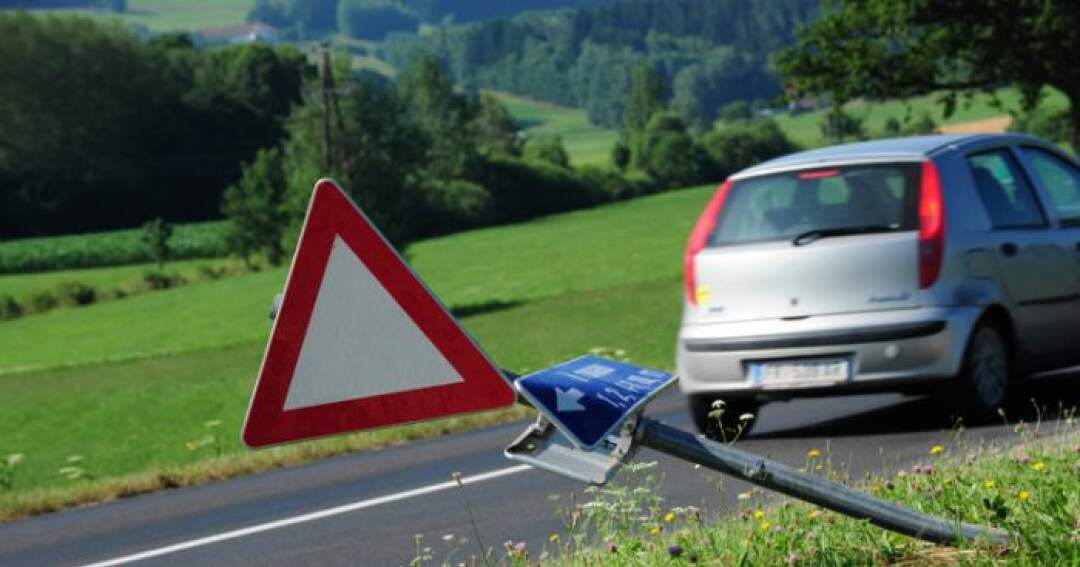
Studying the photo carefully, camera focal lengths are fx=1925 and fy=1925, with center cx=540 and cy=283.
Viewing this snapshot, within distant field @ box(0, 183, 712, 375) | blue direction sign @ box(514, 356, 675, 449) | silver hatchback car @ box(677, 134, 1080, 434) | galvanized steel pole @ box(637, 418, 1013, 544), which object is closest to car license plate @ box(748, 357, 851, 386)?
silver hatchback car @ box(677, 134, 1080, 434)

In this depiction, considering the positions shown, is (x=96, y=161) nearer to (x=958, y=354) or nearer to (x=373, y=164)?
(x=373, y=164)

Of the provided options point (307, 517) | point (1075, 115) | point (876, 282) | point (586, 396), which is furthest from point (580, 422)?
point (1075, 115)

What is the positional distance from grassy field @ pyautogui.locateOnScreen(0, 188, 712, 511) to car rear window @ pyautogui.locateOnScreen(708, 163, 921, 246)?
3741 millimetres

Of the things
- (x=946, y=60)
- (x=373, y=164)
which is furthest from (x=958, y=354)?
(x=373, y=164)

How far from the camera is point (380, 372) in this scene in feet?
15.0

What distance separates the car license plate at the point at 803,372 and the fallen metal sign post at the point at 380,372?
580 cm

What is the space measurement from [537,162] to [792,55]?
92799 mm

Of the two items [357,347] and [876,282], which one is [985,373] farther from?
[357,347]

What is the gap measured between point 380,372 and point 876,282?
626 cm

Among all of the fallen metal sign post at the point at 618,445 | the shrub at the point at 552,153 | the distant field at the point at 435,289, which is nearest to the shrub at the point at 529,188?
the shrub at the point at 552,153

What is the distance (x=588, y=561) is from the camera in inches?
240

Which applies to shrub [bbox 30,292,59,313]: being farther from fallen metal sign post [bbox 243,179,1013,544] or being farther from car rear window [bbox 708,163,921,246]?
fallen metal sign post [bbox 243,179,1013,544]

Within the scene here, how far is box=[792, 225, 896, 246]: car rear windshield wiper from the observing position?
34.7 feet

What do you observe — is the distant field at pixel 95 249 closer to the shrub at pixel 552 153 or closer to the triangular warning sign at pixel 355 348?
the shrub at pixel 552 153
